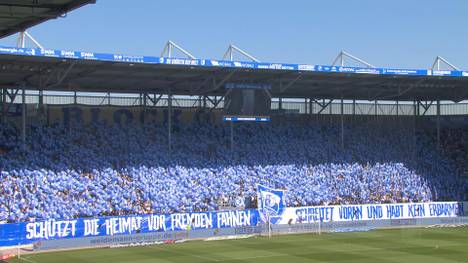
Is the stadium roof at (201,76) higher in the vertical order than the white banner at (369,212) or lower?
higher

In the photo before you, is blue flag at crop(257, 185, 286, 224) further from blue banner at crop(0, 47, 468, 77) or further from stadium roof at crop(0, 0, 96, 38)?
stadium roof at crop(0, 0, 96, 38)

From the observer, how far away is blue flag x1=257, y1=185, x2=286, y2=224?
3909 cm

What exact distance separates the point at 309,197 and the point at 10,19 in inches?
1443

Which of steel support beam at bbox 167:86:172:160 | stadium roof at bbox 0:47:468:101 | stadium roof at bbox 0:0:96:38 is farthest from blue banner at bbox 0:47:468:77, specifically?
stadium roof at bbox 0:0:96:38

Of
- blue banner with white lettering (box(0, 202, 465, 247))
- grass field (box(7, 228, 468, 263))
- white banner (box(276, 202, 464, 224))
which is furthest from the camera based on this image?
white banner (box(276, 202, 464, 224))

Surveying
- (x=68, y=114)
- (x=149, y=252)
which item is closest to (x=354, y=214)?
(x=149, y=252)

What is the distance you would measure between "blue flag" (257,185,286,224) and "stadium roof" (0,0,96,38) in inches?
1204

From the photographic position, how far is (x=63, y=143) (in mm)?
40438

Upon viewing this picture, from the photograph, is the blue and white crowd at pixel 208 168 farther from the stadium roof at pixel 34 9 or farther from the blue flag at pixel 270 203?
the stadium roof at pixel 34 9

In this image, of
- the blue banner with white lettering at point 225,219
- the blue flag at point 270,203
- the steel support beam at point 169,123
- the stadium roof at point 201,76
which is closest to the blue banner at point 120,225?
the blue banner with white lettering at point 225,219

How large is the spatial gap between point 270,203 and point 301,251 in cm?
692

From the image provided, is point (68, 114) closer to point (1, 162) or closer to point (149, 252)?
point (1, 162)

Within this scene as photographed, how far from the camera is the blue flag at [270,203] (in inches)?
1539

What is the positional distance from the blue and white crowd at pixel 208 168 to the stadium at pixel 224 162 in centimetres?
10
